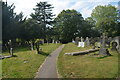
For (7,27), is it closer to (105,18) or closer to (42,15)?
(42,15)

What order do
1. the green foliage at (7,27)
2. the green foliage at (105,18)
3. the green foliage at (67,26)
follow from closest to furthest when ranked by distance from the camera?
the green foliage at (7,27), the green foliage at (67,26), the green foliage at (105,18)

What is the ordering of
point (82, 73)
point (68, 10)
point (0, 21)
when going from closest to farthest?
point (82, 73) < point (0, 21) < point (68, 10)

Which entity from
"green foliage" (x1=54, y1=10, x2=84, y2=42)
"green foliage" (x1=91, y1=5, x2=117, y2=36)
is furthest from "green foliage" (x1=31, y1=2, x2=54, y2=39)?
"green foliage" (x1=91, y1=5, x2=117, y2=36)

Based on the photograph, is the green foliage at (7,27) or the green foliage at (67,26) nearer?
the green foliage at (7,27)

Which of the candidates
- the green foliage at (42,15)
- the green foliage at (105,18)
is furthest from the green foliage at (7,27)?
the green foliage at (105,18)

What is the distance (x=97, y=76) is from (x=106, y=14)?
45746 mm

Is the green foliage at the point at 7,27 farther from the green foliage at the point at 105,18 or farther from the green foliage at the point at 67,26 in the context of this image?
the green foliage at the point at 105,18

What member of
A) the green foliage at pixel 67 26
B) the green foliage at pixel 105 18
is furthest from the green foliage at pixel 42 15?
the green foliage at pixel 105 18

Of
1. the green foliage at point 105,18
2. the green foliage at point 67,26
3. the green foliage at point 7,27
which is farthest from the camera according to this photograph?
the green foliage at point 105,18

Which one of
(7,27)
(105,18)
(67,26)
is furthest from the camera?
(105,18)

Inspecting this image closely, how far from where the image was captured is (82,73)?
7.75 metres

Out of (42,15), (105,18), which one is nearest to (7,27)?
(42,15)

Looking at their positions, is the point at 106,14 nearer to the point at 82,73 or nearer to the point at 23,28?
the point at 23,28

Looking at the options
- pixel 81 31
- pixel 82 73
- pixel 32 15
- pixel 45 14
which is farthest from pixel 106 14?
pixel 82 73
